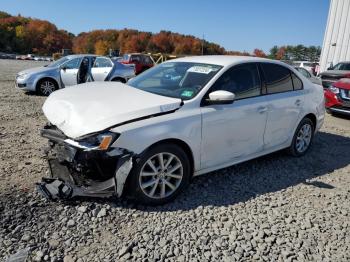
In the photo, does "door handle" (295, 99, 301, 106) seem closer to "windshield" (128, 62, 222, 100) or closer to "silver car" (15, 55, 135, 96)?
"windshield" (128, 62, 222, 100)

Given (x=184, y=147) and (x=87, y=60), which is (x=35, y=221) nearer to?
(x=184, y=147)

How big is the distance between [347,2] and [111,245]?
1856 cm

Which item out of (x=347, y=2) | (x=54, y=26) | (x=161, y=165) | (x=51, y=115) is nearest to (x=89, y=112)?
(x=51, y=115)

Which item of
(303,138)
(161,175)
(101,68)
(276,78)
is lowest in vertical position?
(303,138)

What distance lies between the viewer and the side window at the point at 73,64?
11.1 metres

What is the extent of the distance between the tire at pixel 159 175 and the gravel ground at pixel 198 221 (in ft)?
0.45

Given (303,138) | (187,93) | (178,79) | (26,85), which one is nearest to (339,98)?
(303,138)

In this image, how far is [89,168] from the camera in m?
3.31

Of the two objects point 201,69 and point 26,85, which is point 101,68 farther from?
point 201,69

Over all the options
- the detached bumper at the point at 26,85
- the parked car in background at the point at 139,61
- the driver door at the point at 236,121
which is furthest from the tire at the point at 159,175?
the parked car in background at the point at 139,61

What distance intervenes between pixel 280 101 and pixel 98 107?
8.70 feet

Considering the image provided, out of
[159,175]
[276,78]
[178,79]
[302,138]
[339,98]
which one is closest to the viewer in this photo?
[159,175]

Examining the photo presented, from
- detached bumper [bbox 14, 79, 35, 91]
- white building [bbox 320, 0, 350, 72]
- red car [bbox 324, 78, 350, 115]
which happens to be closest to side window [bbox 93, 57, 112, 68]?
Answer: detached bumper [bbox 14, 79, 35, 91]

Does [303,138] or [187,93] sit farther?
[303,138]
